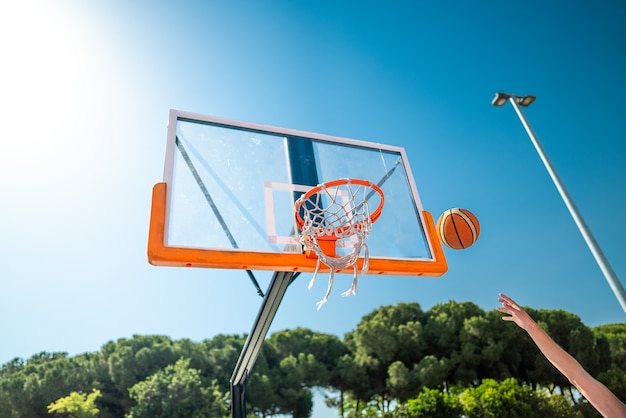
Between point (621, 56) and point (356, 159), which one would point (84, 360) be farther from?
point (621, 56)

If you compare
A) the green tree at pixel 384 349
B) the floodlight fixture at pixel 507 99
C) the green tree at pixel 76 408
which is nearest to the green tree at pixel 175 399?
the green tree at pixel 76 408

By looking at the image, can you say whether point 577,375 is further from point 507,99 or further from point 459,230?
point 507,99

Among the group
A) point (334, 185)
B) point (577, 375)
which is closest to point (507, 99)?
point (334, 185)

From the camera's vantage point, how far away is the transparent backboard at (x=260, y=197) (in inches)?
136

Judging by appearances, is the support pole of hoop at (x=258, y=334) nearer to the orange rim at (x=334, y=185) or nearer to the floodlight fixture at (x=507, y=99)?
the orange rim at (x=334, y=185)

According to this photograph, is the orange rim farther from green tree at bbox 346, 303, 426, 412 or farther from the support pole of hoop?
green tree at bbox 346, 303, 426, 412

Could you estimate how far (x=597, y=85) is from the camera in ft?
70.7

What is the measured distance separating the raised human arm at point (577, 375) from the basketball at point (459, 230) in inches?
120

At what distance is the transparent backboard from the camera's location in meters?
3.46

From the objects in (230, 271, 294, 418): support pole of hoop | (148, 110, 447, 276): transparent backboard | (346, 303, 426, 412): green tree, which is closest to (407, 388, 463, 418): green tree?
(346, 303, 426, 412): green tree

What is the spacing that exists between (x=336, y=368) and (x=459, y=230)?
16350mm

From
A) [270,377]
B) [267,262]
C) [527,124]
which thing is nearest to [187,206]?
[267,262]

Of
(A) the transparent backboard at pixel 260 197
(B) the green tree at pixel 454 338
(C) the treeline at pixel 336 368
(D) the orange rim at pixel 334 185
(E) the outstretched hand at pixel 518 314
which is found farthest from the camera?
(B) the green tree at pixel 454 338

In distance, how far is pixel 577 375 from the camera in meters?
1.09
